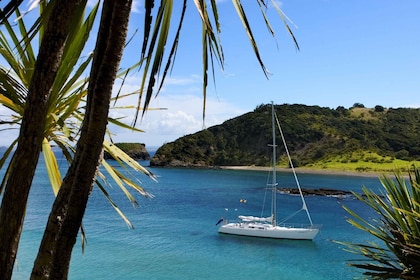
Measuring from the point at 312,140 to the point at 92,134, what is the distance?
107201 millimetres

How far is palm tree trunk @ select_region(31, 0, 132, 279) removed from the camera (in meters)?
1.87

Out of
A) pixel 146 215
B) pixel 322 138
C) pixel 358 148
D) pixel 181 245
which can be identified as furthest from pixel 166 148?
pixel 181 245

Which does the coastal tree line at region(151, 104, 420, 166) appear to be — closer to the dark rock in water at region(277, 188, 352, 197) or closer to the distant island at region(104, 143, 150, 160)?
the distant island at region(104, 143, 150, 160)

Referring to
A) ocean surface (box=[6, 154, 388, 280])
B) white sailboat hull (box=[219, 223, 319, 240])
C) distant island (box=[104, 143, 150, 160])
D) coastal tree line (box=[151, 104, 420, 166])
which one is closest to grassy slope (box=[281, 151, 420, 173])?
coastal tree line (box=[151, 104, 420, 166])

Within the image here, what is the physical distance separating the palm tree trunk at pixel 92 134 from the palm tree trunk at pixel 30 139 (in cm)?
31

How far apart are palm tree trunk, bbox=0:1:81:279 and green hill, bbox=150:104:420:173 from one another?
91810 mm

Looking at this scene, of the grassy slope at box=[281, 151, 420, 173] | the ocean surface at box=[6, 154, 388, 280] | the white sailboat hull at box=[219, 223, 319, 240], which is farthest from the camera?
the grassy slope at box=[281, 151, 420, 173]

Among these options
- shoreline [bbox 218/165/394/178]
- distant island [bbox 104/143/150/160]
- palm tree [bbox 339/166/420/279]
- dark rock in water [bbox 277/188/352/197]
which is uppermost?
distant island [bbox 104/143/150/160]

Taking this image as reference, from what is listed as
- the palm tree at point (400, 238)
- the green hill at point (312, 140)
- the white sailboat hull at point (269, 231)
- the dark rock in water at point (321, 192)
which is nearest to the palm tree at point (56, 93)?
the palm tree at point (400, 238)

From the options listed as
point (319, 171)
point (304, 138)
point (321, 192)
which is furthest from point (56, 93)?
point (304, 138)

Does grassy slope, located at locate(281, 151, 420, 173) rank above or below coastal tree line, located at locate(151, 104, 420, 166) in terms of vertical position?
below

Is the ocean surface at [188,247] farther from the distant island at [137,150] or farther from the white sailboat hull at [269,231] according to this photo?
the distant island at [137,150]

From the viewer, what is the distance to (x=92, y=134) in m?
1.89

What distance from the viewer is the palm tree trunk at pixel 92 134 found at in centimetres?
187
